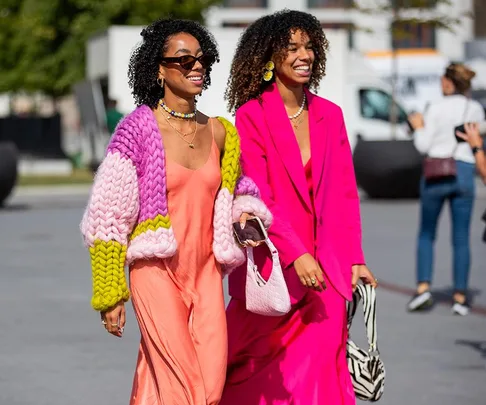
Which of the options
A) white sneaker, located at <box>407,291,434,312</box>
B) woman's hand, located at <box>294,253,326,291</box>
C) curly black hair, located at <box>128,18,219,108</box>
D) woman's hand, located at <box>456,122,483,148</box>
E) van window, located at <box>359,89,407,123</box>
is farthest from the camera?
van window, located at <box>359,89,407,123</box>

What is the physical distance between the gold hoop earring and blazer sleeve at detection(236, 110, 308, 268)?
18 centimetres

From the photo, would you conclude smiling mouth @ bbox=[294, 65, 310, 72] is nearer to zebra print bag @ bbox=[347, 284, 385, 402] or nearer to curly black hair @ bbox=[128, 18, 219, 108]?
curly black hair @ bbox=[128, 18, 219, 108]

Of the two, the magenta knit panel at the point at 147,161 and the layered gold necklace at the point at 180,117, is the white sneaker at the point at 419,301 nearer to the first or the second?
the layered gold necklace at the point at 180,117

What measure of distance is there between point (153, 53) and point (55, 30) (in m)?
45.7

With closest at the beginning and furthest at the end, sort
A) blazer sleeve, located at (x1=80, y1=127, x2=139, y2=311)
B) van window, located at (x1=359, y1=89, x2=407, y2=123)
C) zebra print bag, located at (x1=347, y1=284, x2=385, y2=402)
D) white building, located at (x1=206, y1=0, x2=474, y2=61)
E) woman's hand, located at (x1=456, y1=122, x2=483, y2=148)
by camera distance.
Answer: blazer sleeve, located at (x1=80, y1=127, x2=139, y2=311) < zebra print bag, located at (x1=347, y1=284, x2=385, y2=402) < woman's hand, located at (x1=456, y1=122, x2=483, y2=148) < van window, located at (x1=359, y1=89, x2=407, y2=123) < white building, located at (x1=206, y1=0, x2=474, y2=61)

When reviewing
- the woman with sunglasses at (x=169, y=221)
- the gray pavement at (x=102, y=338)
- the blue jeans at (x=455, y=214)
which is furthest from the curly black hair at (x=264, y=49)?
the blue jeans at (x=455, y=214)

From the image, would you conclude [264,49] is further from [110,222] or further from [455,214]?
[455,214]

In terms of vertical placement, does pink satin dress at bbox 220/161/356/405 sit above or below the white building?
below

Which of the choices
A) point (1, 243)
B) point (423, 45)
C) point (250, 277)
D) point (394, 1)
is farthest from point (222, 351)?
point (423, 45)

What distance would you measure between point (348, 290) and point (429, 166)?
15.2ft

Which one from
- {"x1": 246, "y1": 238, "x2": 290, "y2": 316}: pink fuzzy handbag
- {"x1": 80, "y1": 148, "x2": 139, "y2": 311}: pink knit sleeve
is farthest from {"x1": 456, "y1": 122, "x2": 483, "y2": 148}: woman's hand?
{"x1": 80, "y1": 148, "x2": 139, "y2": 311}: pink knit sleeve

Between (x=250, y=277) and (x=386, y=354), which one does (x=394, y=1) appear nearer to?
(x=386, y=354)

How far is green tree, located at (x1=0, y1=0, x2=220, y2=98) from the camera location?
47.8 meters

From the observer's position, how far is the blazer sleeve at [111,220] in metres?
4.91
